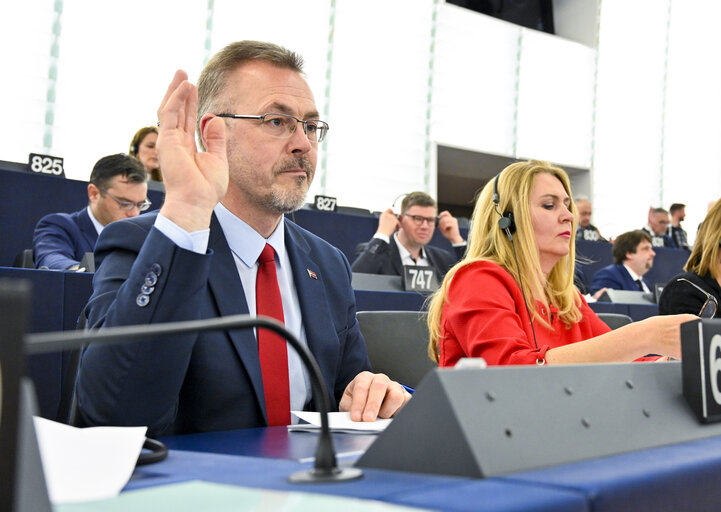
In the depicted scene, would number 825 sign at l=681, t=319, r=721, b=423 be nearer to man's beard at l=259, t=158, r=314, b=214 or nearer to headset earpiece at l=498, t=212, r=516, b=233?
man's beard at l=259, t=158, r=314, b=214

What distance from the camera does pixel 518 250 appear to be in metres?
2.10

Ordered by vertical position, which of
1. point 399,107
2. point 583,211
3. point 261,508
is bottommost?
point 261,508

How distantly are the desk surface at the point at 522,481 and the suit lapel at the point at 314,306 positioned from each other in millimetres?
592

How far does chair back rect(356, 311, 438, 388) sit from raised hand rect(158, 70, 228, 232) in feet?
2.54

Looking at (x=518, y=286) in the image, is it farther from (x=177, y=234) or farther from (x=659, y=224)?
(x=659, y=224)

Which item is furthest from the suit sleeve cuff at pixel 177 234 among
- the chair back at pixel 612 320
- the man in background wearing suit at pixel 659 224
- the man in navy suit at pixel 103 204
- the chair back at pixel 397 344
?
the man in background wearing suit at pixel 659 224

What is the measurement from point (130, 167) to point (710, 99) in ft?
30.9

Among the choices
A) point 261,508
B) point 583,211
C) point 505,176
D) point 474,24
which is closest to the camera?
point 261,508

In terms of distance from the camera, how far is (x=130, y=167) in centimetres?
379

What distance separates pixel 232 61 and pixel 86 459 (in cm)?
105

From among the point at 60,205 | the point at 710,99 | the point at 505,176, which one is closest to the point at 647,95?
the point at 710,99

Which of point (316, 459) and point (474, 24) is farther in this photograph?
point (474, 24)

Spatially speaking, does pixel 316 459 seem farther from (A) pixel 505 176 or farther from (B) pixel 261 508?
(A) pixel 505 176

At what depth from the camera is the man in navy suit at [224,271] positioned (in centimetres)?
103
